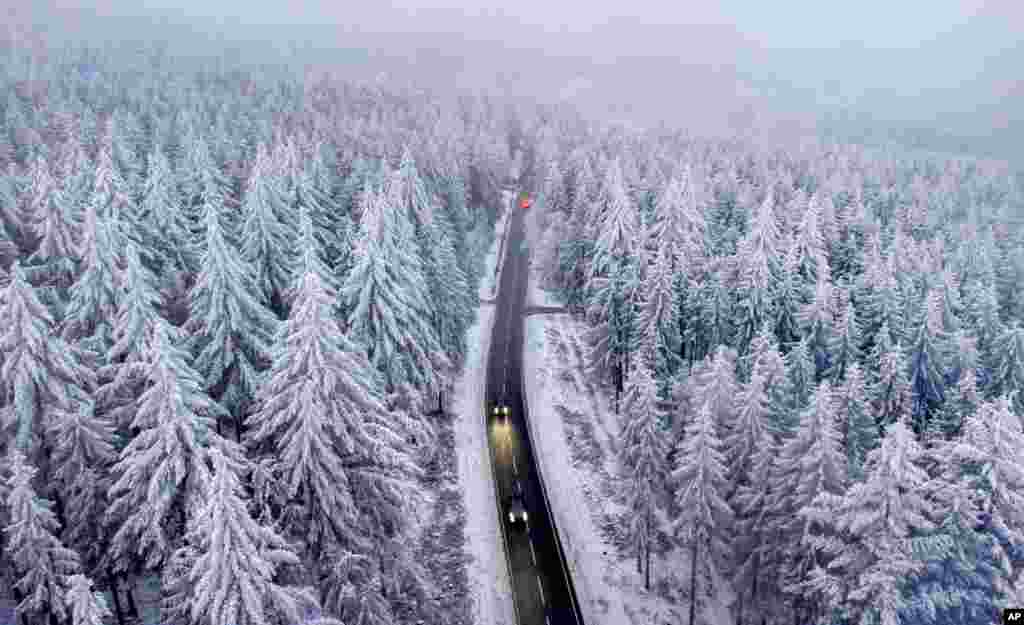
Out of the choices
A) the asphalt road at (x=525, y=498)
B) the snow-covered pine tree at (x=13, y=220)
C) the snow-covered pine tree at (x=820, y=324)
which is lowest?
the asphalt road at (x=525, y=498)

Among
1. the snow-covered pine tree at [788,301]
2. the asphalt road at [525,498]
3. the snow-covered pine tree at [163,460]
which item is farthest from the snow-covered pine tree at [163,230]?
the snow-covered pine tree at [788,301]

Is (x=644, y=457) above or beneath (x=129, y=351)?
beneath

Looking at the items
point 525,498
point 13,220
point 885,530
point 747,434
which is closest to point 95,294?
point 13,220

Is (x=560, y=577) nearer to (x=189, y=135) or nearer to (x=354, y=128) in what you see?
(x=189, y=135)

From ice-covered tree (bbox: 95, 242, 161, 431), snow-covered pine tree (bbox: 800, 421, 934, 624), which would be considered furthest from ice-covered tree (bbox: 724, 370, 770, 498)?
ice-covered tree (bbox: 95, 242, 161, 431)

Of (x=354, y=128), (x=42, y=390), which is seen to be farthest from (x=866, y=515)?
(x=354, y=128)

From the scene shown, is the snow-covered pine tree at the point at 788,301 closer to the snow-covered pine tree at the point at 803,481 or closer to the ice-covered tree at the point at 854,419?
the ice-covered tree at the point at 854,419

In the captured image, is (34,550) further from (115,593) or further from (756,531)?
(756,531)
